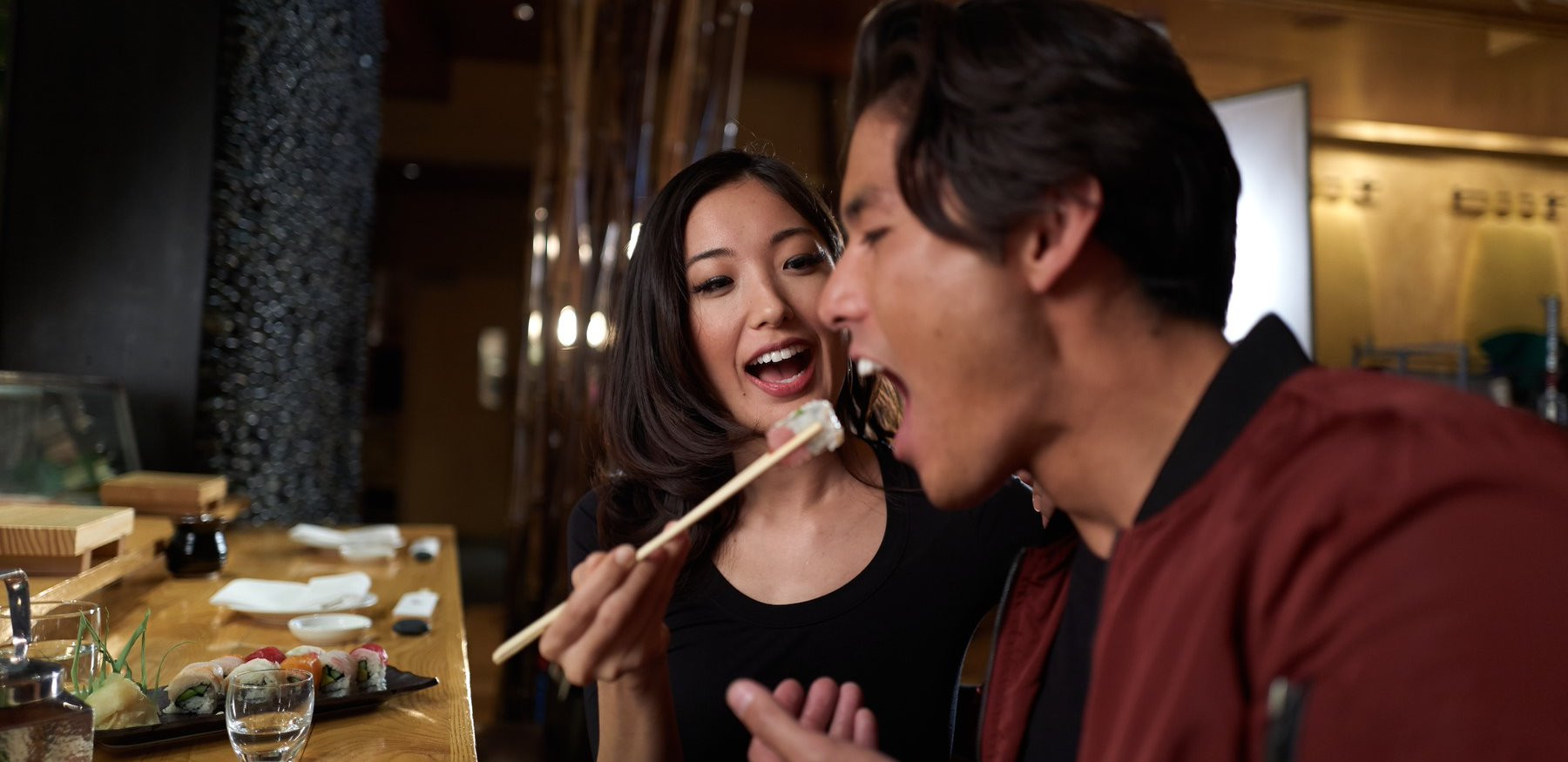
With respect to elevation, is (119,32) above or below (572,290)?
above

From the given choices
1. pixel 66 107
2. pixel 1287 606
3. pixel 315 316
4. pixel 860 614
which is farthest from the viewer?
pixel 315 316

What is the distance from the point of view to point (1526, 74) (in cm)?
715

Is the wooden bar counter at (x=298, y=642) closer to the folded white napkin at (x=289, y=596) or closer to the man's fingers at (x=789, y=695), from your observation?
the folded white napkin at (x=289, y=596)

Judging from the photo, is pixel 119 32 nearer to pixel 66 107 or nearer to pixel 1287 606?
pixel 66 107

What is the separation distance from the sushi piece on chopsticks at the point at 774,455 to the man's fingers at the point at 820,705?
23cm

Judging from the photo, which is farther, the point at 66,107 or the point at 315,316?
the point at 315,316

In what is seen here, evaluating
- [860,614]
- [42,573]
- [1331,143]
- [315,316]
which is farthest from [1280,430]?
[1331,143]

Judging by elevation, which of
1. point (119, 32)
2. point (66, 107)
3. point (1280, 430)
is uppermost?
point (119, 32)

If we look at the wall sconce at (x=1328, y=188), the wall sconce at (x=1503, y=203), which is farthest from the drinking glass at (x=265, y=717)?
the wall sconce at (x=1503, y=203)

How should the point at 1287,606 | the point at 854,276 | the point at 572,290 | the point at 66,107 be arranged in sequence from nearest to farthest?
the point at 1287,606 → the point at 854,276 → the point at 66,107 → the point at 572,290

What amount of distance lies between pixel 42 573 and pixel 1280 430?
1.97 m

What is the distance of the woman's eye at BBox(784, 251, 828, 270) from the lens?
1.86 meters

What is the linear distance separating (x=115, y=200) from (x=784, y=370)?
8.23ft

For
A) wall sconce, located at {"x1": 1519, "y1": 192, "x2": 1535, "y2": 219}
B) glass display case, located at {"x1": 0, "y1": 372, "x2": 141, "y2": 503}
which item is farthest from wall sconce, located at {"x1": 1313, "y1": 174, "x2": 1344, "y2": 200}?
glass display case, located at {"x1": 0, "y1": 372, "x2": 141, "y2": 503}
